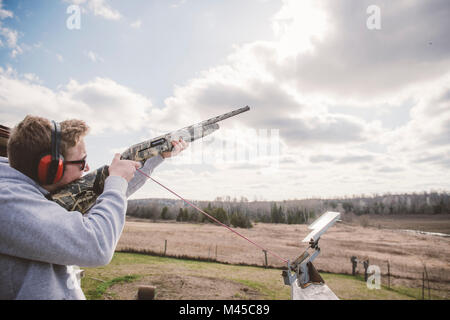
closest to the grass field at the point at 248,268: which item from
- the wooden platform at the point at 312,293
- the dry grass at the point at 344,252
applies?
the dry grass at the point at 344,252

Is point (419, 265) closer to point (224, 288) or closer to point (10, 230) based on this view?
point (224, 288)

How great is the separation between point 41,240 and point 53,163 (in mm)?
474

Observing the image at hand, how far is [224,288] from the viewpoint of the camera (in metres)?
9.94

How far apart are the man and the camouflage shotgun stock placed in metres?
0.19

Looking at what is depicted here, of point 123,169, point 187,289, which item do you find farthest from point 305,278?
point 187,289

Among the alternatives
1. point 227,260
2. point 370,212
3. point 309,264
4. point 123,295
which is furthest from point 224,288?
point 370,212

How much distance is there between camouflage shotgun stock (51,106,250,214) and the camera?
4.83ft

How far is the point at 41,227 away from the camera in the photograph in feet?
3.09

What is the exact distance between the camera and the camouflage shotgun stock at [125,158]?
4.83 feet

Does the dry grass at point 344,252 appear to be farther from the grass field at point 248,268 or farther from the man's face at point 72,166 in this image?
the man's face at point 72,166

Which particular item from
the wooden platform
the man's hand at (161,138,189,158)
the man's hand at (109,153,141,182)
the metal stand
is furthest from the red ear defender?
the wooden platform

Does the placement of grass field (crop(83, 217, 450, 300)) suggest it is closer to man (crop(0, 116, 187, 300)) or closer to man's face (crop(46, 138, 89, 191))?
man's face (crop(46, 138, 89, 191))

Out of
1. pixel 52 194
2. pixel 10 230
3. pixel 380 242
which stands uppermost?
pixel 52 194

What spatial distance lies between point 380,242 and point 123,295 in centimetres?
2851
